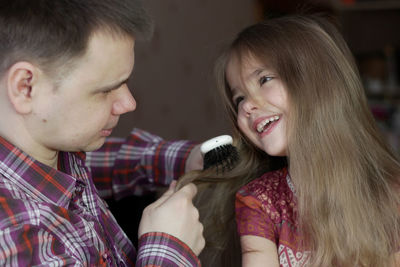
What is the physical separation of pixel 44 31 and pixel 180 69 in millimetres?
1607

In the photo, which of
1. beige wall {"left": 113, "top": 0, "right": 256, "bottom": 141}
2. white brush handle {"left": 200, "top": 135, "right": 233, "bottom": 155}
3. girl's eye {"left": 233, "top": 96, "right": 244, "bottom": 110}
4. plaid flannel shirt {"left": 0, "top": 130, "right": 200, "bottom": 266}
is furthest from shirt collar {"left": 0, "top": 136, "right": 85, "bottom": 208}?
beige wall {"left": 113, "top": 0, "right": 256, "bottom": 141}

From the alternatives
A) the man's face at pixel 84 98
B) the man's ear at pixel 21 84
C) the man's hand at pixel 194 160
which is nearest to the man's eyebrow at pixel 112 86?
the man's face at pixel 84 98

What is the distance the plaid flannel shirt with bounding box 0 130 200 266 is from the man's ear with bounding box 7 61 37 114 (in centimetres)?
7

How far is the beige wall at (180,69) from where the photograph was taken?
2.04m

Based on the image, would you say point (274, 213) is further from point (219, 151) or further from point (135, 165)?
point (135, 165)

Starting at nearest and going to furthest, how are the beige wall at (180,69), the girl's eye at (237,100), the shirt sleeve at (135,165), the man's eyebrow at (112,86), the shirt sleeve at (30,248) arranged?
the shirt sleeve at (30,248) < the man's eyebrow at (112,86) < the girl's eye at (237,100) < the shirt sleeve at (135,165) < the beige wall at (180,69)

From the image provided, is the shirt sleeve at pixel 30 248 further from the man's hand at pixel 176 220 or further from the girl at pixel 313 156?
the girl at pixel 313 156

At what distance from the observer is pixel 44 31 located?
2.31 ft

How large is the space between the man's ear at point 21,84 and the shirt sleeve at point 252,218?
447 mm

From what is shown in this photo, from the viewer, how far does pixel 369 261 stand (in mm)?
861

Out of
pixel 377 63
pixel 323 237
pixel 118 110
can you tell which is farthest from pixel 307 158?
pixel 377 63

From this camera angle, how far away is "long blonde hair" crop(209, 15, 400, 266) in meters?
0.88

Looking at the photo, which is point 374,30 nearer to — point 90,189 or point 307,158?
point 307,158

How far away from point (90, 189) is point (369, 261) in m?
0.52
